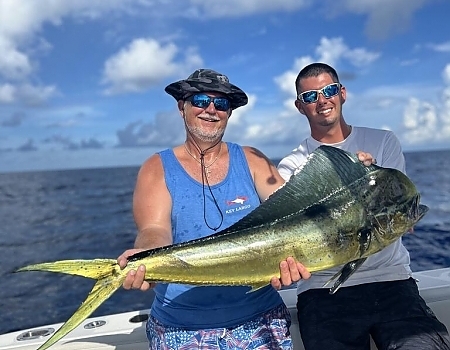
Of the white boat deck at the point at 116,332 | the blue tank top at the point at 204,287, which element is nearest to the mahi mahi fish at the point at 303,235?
the blue tank top at the point at 204,287

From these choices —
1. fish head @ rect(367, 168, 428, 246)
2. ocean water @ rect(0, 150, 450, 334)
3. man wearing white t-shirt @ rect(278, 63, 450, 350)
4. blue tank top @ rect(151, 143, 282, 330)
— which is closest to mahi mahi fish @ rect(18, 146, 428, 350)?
fish head @ rect(367, 168, 428, 246)

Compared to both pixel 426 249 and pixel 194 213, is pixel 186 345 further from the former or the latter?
pixel 426 249

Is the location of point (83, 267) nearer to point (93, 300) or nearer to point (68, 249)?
→ point (93, 300)

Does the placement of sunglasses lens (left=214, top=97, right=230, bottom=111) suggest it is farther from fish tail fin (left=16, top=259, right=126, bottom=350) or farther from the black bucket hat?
fish tail fin (left=16, top=259, right=126, bottom=350)

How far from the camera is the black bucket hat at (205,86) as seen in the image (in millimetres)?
2842

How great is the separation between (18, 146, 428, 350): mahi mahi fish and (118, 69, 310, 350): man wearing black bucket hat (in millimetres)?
322

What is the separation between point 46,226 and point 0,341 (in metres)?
17.5

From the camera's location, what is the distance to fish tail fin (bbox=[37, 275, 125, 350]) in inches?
77.5

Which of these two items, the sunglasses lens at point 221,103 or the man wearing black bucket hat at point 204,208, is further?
the sunglasses lens at point 221,103

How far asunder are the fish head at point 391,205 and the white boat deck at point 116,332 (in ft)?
4.00

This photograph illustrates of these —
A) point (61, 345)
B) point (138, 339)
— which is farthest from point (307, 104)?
point (61, 345)

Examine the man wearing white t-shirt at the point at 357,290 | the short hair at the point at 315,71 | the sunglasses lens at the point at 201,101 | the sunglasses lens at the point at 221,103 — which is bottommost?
the man wearing white t-shirt at the point at 357,290

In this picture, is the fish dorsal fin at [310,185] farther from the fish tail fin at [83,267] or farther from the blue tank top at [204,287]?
the fish tail fin at [83,267]

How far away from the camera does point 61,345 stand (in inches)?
125
